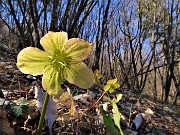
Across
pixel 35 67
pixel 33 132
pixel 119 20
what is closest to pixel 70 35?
pixel 119 20

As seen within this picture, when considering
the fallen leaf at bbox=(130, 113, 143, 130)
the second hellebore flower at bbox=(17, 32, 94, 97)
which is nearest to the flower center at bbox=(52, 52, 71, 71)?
the second hellebore flower at bbox=(17, 32, 94, 97)

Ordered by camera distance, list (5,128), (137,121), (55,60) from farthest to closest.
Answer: (137,121), (5,128), (55,60)

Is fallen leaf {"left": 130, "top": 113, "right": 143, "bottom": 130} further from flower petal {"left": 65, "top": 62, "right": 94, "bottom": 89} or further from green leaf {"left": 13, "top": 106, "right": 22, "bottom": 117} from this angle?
flower petal {"left": 65, "top": 62, "right": 94, "bottom": 89}

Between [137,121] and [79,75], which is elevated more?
[79,75]

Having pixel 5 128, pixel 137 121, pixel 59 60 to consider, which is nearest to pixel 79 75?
pixel 59 60

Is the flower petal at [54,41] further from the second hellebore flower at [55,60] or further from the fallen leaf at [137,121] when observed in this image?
the fallen leaf at [137,121]

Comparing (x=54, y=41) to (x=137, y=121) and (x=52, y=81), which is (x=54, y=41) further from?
(x=137, y=121)
